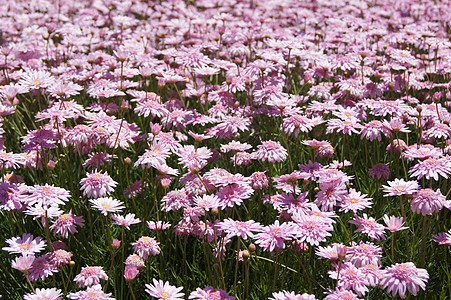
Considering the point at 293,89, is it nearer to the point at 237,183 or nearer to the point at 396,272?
the point at 237,183

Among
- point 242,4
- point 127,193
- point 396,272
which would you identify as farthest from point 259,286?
point 242,4

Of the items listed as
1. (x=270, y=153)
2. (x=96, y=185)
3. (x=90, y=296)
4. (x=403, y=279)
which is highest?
(x=270, y=153)

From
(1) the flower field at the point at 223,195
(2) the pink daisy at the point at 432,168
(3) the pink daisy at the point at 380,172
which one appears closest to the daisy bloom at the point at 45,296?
(1) the flower field at the point at 223,195

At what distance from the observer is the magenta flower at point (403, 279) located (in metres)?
2.25

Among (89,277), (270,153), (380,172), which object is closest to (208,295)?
(89,277)

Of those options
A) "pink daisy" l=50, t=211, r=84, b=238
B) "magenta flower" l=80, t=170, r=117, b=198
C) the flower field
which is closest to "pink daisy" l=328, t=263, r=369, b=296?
the flower field

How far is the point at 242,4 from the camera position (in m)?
9.85

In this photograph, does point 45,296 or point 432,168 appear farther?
point 432,168

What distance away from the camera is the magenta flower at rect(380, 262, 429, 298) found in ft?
7.38

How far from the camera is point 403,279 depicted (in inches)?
89.7

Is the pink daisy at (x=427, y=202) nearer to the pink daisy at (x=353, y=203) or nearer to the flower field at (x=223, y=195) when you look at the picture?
the flower field at (x=223, y=195)

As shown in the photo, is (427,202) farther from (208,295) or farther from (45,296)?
(45,296)

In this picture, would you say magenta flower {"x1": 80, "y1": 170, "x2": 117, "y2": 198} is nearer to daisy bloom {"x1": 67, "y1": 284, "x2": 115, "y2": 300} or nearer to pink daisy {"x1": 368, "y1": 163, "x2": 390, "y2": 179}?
daisy bloom {"x1": 67, "y1": 284, "x2": 115, "y2": 300}

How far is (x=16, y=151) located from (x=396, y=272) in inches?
146
